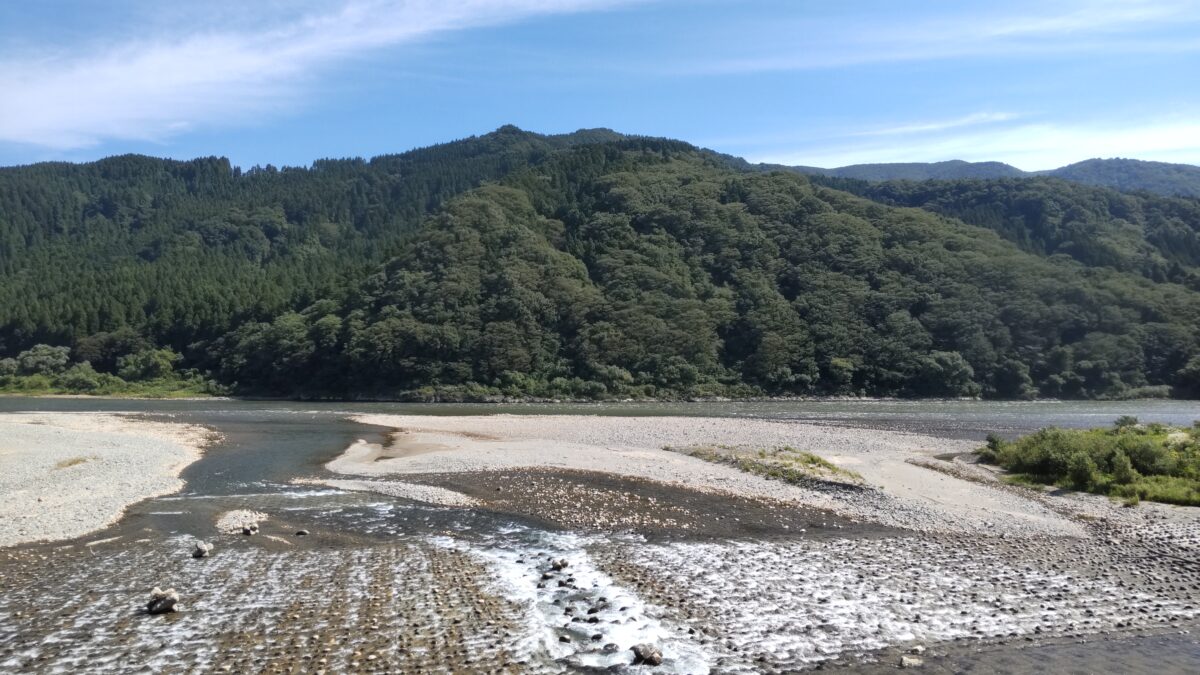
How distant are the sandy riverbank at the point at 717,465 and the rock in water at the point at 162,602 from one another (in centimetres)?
1791

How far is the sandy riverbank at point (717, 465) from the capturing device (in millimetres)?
25547

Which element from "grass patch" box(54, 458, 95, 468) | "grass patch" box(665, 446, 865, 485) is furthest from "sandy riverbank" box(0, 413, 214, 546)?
"grass patch" box(665, 446, 865, 485)

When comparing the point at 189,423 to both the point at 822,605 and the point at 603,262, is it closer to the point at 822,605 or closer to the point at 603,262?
the point at 822,605

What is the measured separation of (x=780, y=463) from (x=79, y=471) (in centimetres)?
2993

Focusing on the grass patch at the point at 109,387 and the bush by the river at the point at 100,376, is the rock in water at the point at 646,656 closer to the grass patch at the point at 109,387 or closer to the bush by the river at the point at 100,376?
the grass patch at the point at 109,387

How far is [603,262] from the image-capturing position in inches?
4985

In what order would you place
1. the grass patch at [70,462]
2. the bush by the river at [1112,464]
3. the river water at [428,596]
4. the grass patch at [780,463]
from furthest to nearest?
the grass patch at [70,462]
the grass patch at [780,463]
the bush by the river at [1112,464]
the river water at [428,596]

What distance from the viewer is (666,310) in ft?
375

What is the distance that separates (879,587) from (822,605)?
207 cm

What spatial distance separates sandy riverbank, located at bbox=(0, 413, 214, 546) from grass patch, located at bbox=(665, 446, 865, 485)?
23.6 m

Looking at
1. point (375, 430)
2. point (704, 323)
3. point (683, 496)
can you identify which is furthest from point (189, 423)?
point (704, 323)

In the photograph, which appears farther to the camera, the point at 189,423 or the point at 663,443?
the point at 189,423

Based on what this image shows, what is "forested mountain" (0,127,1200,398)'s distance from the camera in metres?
101

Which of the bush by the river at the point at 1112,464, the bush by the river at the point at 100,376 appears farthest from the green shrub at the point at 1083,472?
the bush by the river at the point at 100,376
